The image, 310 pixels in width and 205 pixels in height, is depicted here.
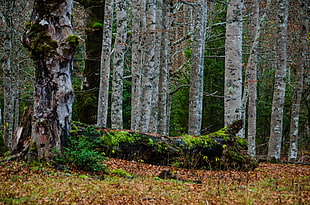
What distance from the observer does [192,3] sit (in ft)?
49.8

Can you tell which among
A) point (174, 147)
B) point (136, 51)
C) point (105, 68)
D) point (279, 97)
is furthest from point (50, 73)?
point (279, 97)

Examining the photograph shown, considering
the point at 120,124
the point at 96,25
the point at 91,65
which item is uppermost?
the point at 96,25

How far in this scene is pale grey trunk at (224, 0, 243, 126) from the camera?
30.0 ft

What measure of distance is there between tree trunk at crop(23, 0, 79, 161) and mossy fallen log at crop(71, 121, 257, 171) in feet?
3.16

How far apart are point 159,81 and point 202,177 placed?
8.06 meters

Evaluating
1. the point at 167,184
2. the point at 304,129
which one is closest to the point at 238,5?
the point at 167,184

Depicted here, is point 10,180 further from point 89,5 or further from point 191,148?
point 89,5

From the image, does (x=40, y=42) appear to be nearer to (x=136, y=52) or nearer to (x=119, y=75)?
(x=119, y=75)

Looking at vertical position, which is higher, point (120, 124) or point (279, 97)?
point (279, 97)

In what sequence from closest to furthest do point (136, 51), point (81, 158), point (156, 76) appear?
point (81, 158) → point (136, 51) → point (156, 76)

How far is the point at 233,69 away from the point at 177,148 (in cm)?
324

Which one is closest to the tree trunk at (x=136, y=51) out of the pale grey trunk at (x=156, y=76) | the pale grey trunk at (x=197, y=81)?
the pale grey trunk at (x=156, y=76)

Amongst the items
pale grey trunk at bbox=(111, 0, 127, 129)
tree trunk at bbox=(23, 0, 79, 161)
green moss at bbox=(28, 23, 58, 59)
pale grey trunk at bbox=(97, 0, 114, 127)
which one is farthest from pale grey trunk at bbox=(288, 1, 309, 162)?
green moss at bbox=(28, 23, 58, 59)

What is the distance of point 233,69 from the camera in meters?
9.20
